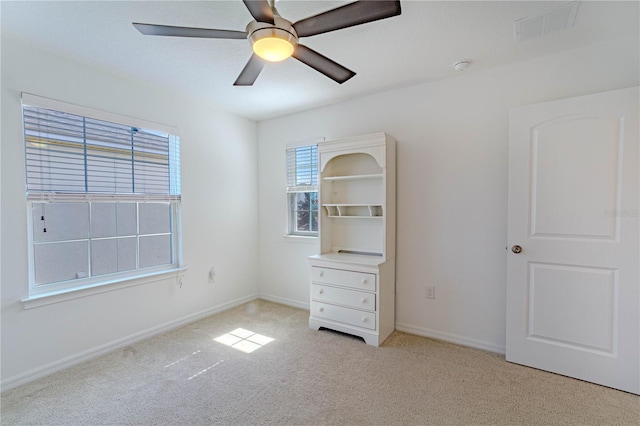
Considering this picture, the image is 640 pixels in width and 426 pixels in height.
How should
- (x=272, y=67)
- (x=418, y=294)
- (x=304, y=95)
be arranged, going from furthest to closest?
(x=304, y=95)
(x=418, y=294)
(x=272, y=67)

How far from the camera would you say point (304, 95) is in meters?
3.12

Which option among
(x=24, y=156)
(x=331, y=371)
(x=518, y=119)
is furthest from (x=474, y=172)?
(x=24, y=156)

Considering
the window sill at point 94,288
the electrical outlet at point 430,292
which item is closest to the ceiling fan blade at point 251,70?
the window sill at point 94,288

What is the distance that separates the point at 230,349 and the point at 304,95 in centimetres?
257

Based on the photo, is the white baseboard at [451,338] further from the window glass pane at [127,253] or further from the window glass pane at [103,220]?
the window glass pane at [103,220]

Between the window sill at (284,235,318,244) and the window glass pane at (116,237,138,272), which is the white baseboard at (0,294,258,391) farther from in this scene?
the window sill at (284,235,318,244)

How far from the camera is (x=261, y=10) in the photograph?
4.37 ft

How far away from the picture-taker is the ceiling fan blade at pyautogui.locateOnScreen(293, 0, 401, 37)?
1.28m

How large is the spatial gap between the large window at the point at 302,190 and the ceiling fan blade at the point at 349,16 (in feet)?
7.00

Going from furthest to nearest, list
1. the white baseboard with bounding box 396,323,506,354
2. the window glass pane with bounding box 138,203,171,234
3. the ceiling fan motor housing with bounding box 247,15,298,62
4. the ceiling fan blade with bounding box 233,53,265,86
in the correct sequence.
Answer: the window glass pane with bounding box 138,203,171,234, the white baseboard with bounding box 396,323,506,354, the ceiling fan blade with bounding box 233,53,265,86, the ceiling fan motor housing with bounding box 247,15,298,62

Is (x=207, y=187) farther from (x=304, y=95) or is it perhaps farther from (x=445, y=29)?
(x=445, y=29)

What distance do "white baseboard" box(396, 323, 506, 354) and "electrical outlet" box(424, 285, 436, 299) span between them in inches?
12.8

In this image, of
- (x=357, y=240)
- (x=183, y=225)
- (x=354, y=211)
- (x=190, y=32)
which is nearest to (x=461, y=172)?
(x=354, y=211)

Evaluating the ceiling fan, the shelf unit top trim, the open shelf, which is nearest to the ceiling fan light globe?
the ceiling fan
